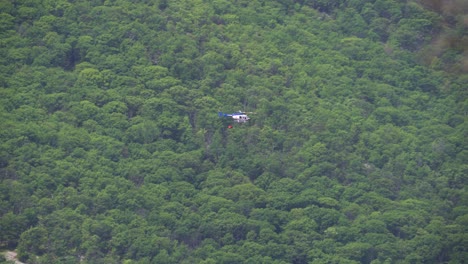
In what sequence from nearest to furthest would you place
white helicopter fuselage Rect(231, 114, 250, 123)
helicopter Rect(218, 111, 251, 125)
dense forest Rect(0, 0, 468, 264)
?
dense forest Rect(0, 0, 468, 264) < helicopter Rect(218, 111, 251, 125) < white helicopter fuselage Rect(231, 114, 250, 123)

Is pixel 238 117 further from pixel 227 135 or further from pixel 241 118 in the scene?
pixel 227 135

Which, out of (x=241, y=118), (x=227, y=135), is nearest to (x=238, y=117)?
(x=241, y=118)

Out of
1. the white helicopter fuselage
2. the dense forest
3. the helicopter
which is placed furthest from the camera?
the white helicopter fuselage

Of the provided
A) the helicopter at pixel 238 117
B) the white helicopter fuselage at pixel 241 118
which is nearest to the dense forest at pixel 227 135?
the helicopter at pixel 238 117

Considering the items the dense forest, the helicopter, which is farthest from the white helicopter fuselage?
the dense forest

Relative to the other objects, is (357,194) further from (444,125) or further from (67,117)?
(67,117)

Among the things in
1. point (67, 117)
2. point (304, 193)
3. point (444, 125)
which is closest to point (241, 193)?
point (304, 193)

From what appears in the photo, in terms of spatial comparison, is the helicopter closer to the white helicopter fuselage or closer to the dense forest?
the white helicopter fuselage

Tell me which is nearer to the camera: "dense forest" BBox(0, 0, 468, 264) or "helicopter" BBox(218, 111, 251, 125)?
"dense forest" BBox(0, 0, 468, 264)
